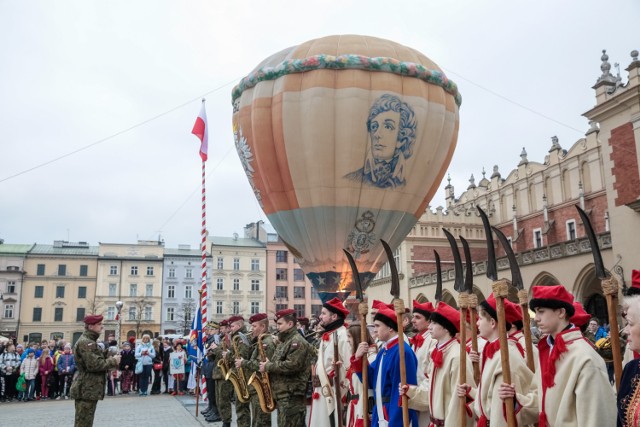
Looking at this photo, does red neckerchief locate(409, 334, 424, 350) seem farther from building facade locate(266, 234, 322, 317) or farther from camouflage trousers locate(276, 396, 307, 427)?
building facade locate(266, 234, 322, 317)

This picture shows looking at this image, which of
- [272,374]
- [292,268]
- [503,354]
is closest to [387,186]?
[272,374]

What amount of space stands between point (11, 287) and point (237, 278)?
79.3ft

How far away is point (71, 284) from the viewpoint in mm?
64875

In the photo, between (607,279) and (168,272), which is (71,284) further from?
(607,279)

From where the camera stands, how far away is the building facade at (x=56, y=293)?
63.4m

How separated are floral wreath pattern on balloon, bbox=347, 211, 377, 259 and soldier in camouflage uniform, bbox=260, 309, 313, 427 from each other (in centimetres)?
569

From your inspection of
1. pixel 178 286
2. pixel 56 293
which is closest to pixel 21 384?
pixel 178 286

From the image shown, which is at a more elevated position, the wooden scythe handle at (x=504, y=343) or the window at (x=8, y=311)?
the window at (x=8, y=311)

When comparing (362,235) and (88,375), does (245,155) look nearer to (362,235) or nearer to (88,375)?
(362,235)

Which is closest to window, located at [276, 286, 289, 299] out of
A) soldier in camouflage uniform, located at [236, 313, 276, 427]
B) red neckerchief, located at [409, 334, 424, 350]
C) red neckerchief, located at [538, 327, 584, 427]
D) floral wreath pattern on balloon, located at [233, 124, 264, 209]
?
floral wreath pattern on balloon, located at [233, 124, 264, 209]

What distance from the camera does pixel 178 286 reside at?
67.3 metres

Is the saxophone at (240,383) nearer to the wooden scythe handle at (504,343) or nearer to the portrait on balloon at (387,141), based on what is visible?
the portrait on balloon at (387,141)

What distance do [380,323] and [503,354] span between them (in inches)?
82.6

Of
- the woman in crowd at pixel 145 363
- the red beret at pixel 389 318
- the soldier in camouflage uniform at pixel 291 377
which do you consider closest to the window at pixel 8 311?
the woman in crowd at pixel 145 363
